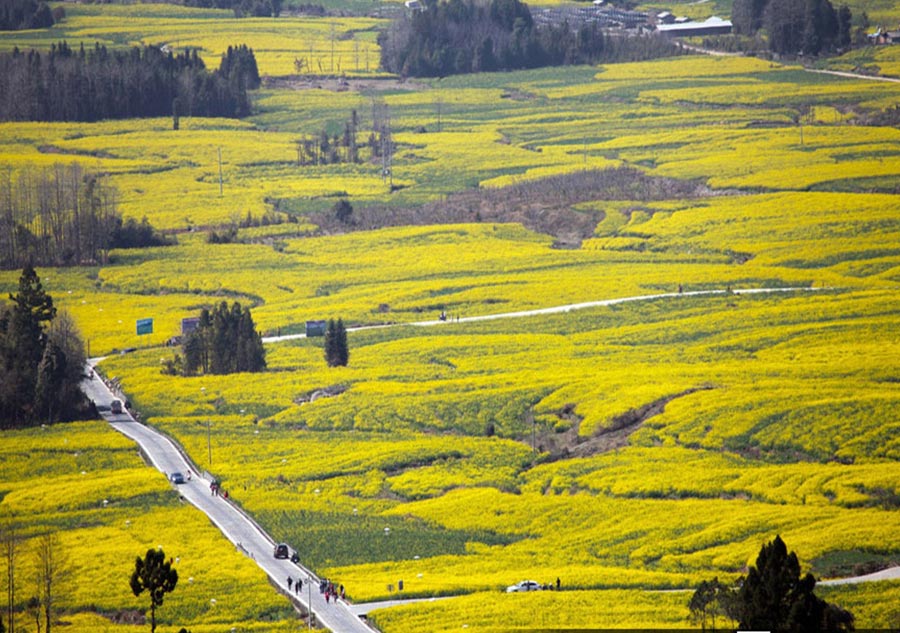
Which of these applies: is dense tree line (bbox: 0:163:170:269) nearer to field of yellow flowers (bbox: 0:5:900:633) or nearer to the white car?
field of yellow flowers (bbox: 0:5:900:633)

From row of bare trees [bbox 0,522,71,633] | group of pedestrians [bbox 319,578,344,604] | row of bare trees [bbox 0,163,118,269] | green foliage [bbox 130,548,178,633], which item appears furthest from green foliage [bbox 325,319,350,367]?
→ green foliage [bbox 130,548,178,633]

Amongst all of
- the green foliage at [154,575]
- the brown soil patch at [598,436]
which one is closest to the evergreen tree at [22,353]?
the brown soil patch at [598,436]

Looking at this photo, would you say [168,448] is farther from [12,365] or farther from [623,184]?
[623,184]

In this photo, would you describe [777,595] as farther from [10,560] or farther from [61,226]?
[61,226]

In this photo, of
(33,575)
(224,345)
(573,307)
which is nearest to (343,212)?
(573,307)

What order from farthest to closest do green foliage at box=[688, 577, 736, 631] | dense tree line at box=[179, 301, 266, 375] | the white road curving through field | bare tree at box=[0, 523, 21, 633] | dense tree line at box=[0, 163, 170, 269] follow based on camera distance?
dense tree line at box=[0, 163, 170, 269]
the white road curving through field
dense tree line at box=[179, 301, 266, 375]
bare tree at box=[0, 523, 21, 633]
green foliage at box=[688, 577, 736, 631]

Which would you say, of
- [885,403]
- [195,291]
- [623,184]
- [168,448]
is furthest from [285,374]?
[623,184]
